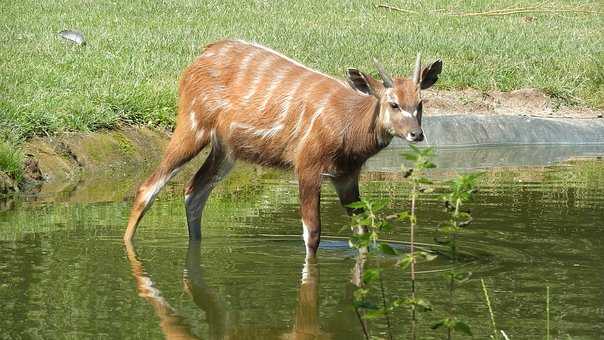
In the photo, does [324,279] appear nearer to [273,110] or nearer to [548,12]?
[273,110]

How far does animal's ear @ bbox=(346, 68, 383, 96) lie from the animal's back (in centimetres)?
38

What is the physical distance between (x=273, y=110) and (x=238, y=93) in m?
0.41

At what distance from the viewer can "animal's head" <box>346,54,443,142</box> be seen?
8117 millimetres

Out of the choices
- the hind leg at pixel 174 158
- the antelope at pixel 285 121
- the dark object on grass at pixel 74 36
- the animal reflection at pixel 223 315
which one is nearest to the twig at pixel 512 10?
the dark object on grass at pixel 74 36

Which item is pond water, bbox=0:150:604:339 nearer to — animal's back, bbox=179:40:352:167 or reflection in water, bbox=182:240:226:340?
reflection in water, bbox=182:240:226:340

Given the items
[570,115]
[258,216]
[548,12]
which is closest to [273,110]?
[258,216]

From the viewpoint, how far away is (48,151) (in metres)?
11.7

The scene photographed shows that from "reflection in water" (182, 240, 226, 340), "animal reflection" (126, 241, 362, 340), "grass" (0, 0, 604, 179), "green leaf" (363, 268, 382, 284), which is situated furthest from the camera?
"grass" (0, 0, 604, 179)

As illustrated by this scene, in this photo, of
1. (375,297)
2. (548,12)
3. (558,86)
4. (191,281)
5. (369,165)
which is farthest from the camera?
(548,12)

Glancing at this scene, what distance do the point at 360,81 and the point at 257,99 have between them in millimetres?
1160

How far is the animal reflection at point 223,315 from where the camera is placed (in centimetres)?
632

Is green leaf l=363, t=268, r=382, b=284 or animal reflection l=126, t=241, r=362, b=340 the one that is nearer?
green leaf l=363, t=268, r=382, b=284

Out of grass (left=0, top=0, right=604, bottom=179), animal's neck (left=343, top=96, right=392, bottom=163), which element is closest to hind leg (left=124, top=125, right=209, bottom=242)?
animal's neck (left=343, top=96, right=392, bottom=163)

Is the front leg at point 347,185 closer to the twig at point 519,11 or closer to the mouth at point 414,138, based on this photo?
the mouth at point 414,138
